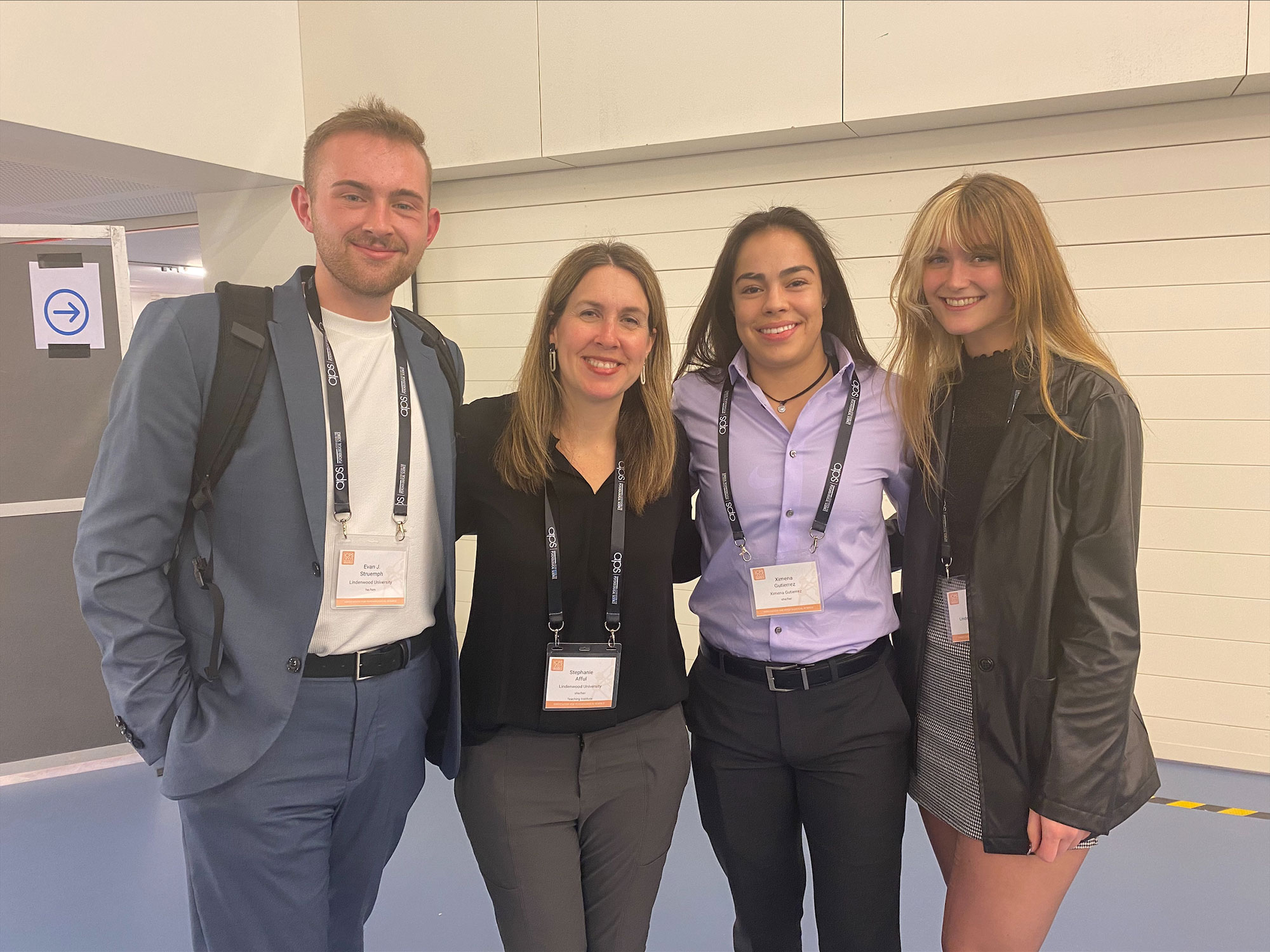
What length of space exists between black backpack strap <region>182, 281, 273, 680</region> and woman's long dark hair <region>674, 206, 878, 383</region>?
106 centimetres

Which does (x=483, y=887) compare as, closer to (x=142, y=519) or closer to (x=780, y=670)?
(x=780, y=670)

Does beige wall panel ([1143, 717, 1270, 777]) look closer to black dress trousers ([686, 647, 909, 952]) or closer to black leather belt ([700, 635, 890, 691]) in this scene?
black dress trousers ([686, 647, 909, 952])

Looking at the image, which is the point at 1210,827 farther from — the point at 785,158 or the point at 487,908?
the point at 785,158

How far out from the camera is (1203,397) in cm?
376

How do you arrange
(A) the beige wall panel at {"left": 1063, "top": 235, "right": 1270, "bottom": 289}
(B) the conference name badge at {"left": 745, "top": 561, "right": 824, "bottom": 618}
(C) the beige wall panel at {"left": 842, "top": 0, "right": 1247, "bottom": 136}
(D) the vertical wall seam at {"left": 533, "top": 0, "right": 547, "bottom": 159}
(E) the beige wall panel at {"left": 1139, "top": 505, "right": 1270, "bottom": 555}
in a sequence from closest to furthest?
(B) the conference name badge at {"left": 745, "top": 561, "right": 824, "bottom": 618}
(C) the beige wall panel at {"left": 842, "top": 0, "right": 1247, "bottom": 136}
(A) the beige wall panel at {"left": 1063, "top": 235, "right": 1270, "bottom": 289}
(E) the beige wall panel at {"left": 1139, "top": 505, "right": 1270, "bottom": 555}
(D) the vertical wall seam at {"left": 533, "top": 0, "right": 547, "bottom": 159}

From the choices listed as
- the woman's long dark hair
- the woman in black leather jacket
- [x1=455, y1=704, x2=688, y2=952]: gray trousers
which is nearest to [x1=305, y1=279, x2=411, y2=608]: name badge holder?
[x1=455, y1=704, x2=688, y2=952]: gray trousers

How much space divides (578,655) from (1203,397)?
3.46 metres

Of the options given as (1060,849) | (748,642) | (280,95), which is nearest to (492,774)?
(748,642)

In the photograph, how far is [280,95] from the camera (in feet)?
16.2

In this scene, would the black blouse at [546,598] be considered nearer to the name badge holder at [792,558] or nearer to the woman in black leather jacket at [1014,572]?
the name badge holder at [792,558]

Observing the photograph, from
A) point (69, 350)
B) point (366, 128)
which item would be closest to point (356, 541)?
point (366, 128)

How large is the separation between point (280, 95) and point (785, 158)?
3.01 metres

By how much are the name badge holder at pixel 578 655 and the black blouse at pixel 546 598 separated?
0.01 m

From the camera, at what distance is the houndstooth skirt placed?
1.73 meters
